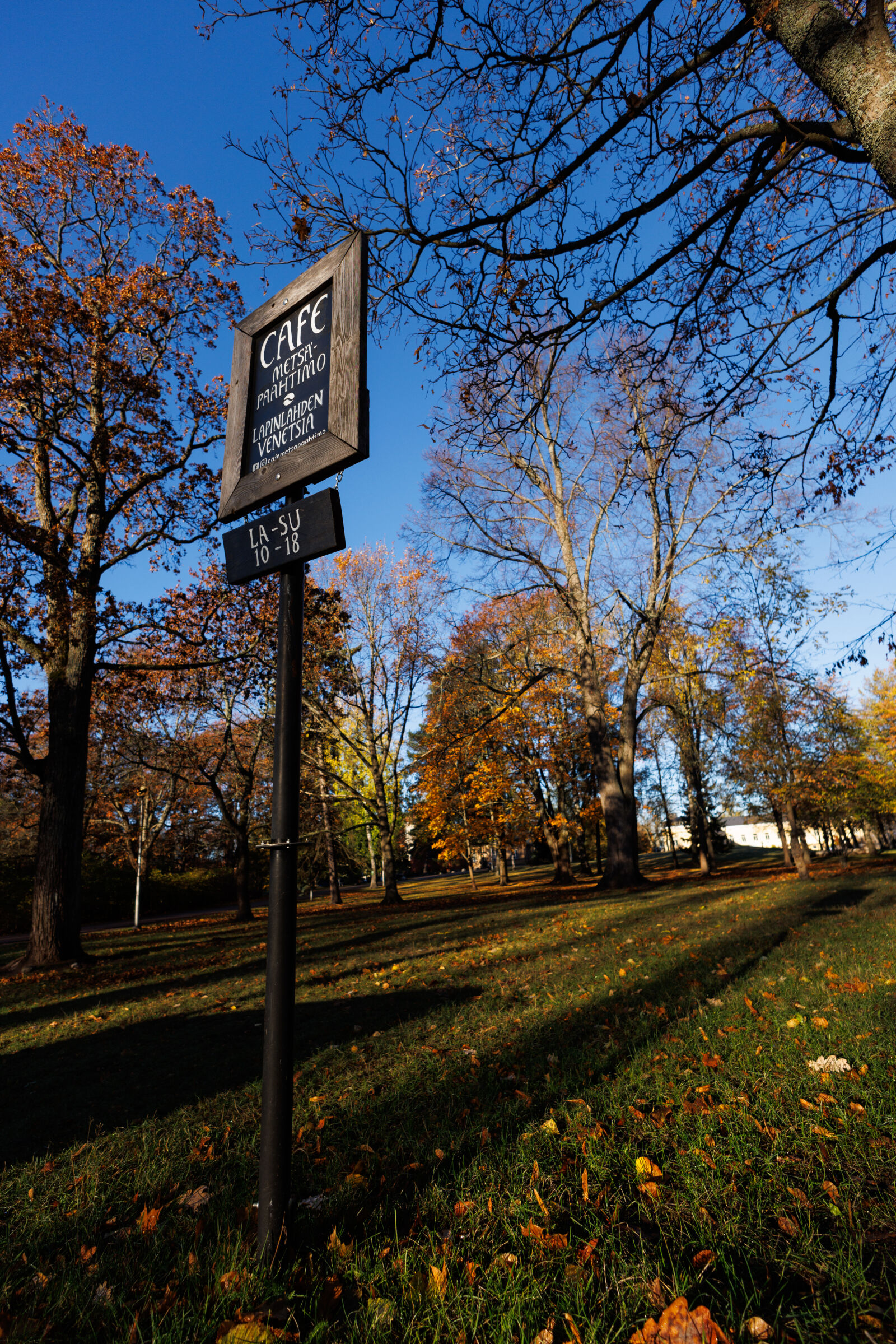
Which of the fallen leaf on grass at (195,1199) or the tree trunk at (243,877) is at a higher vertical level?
the tree trunk at (243,877)

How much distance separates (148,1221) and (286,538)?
270 cm

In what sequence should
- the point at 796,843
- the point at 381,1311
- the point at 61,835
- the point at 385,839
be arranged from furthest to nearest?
1. the point at 385,839
2. the point at 796,843
3. the point at 61,835
4. the point at 381,1311

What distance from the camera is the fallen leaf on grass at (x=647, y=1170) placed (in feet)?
7.97

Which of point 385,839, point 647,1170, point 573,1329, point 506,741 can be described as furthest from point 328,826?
point 573,1329

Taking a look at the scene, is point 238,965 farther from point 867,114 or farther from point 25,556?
point 867,114

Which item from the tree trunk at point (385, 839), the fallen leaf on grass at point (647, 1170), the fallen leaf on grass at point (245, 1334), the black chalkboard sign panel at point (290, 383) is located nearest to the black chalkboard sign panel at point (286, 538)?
the black chalkboard sign panel at point (290, 383)

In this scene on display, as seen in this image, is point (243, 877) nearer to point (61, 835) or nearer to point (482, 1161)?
point (61, 835)

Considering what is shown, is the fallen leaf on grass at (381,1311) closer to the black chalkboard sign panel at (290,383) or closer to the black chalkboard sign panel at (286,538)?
the black chalkboard sign panel at (286,538)

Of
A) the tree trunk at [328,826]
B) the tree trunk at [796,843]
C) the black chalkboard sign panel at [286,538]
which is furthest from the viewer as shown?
the tree trunk at [328,826]

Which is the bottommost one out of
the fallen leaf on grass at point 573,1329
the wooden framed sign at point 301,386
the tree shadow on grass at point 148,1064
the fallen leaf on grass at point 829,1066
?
the tree shadow on grass at point 148,1064

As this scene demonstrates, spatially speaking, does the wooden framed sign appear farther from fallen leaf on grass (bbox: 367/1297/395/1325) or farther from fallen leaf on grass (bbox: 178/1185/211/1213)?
fallen leaf on grass (bbox: 178/1185/211/1213)

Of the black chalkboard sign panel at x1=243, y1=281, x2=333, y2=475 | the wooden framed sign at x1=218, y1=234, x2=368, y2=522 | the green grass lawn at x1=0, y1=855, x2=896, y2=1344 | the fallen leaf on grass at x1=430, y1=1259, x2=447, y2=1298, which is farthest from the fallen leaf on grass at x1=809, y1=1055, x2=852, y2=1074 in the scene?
the black chalkboard sign panel at x1=243, y1=281, x2=333, y2=475

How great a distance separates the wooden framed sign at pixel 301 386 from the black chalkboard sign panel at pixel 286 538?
14 cm

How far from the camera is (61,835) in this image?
11.2 metres
